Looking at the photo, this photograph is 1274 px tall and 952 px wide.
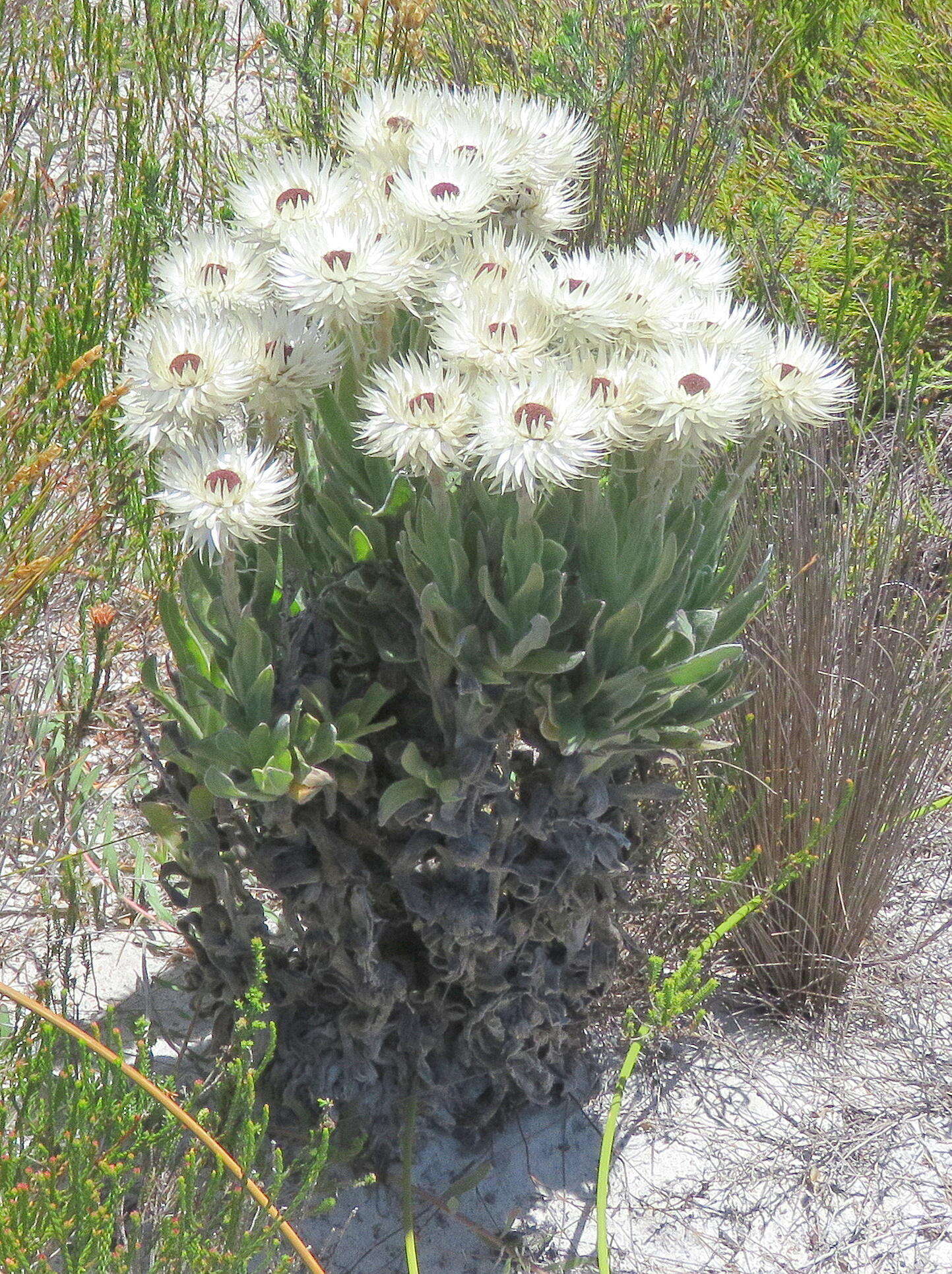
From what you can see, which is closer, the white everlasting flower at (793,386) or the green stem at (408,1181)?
the white everlasting flower at (793,386)

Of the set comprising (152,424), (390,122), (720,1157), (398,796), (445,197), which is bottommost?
(720,1157)

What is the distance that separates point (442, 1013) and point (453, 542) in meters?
0.79

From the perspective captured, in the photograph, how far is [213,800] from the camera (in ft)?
5.63

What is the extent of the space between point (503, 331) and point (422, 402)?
13cm

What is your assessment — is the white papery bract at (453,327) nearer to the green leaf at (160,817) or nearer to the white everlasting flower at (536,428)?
the white everlasting flower at (536,428)

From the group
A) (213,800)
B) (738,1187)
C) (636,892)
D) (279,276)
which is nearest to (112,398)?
(279,276)

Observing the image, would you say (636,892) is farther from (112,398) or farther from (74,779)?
(112,398)

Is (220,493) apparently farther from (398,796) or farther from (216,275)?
(398,796)

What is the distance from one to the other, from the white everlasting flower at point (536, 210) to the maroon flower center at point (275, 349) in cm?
37

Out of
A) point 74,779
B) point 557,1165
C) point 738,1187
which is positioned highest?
point 74,779

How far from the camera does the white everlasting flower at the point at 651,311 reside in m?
1.46

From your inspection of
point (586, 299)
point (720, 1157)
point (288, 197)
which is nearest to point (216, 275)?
point (288, 197)

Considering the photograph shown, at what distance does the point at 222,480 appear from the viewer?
4.44 feet

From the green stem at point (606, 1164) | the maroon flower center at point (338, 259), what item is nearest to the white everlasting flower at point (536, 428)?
the maroon flower center at point (338, 259)
